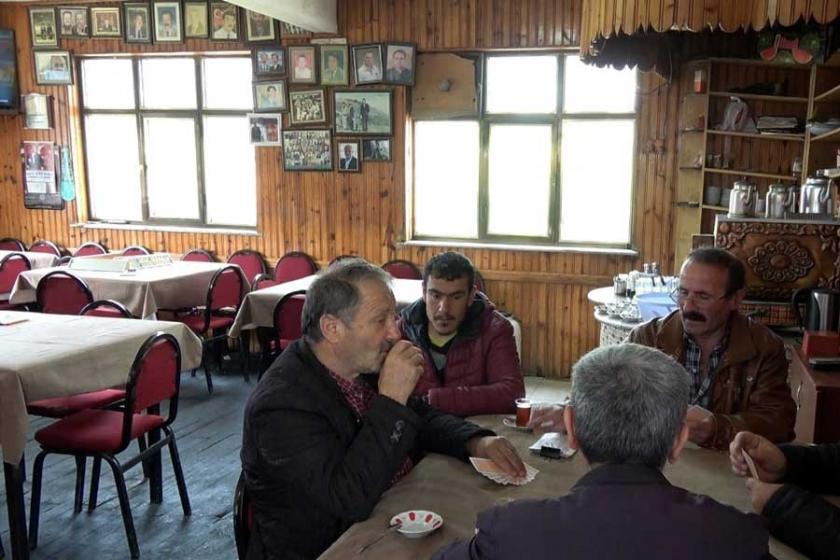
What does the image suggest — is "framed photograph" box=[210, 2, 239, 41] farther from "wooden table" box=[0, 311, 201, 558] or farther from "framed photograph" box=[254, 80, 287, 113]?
"wooden table" box=[0, 311, 201, 558]

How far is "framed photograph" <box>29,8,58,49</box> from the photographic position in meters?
7.43

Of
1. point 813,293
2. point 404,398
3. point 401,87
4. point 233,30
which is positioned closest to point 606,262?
point 401,87

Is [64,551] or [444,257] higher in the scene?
[444,257]

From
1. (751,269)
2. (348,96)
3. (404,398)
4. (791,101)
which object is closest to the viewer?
(404,398)

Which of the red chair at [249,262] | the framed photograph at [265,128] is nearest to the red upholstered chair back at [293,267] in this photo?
the red chair at [249,262]

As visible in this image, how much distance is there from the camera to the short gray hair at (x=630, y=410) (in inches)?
49.2

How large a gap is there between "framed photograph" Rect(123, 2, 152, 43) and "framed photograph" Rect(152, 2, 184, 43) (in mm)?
99

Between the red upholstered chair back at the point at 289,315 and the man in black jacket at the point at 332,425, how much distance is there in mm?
3075

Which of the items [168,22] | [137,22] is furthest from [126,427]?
[137,22]

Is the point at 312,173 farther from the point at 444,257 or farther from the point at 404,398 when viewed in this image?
the point at 404,398

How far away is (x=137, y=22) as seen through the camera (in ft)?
23.3

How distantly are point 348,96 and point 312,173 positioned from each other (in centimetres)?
82

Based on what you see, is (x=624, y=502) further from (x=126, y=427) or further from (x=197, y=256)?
(x=197, y=256)

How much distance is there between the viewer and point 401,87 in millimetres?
6430
